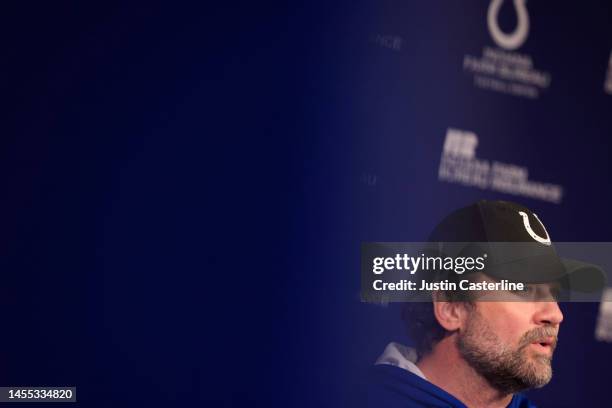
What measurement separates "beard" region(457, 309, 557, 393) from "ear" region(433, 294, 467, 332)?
2 centimetres

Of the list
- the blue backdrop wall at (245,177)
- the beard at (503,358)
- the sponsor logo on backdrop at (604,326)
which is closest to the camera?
the beard at (503,358)

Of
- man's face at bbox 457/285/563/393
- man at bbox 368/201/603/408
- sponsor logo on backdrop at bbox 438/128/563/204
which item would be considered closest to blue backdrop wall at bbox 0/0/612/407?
sponsor logo on backdrop at bbox 438/128/563/204

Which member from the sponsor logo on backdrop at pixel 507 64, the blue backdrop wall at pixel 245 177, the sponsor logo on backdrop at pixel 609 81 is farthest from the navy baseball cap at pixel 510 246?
the sponsor logo on backdrop at pixel 609 81

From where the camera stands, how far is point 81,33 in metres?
1.82

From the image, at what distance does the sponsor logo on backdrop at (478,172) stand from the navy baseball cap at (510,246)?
1.87 feet

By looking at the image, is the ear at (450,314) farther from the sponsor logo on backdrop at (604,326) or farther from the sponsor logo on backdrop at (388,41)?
the sponsor logo on backdrop at (604,326)

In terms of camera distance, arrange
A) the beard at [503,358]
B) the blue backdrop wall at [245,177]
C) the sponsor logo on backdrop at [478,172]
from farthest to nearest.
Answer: the sponsor logo on backdrop at [478,172] → the blue backdrop wall at [245,177] → the beard at [503,358]

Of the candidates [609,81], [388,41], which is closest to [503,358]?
[388,41]

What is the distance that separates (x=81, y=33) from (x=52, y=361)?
0.70 m

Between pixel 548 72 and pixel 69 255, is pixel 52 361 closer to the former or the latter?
pixel 69 255

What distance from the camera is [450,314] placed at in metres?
1.68

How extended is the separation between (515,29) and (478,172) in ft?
1.44

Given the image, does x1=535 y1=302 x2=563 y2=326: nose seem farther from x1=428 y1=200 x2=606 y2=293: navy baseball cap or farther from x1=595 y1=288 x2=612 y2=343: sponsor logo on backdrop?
x1=595 y1=288 x2=612 y2=343: sponsor logo on backdrop

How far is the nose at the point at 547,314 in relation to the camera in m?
1.60
